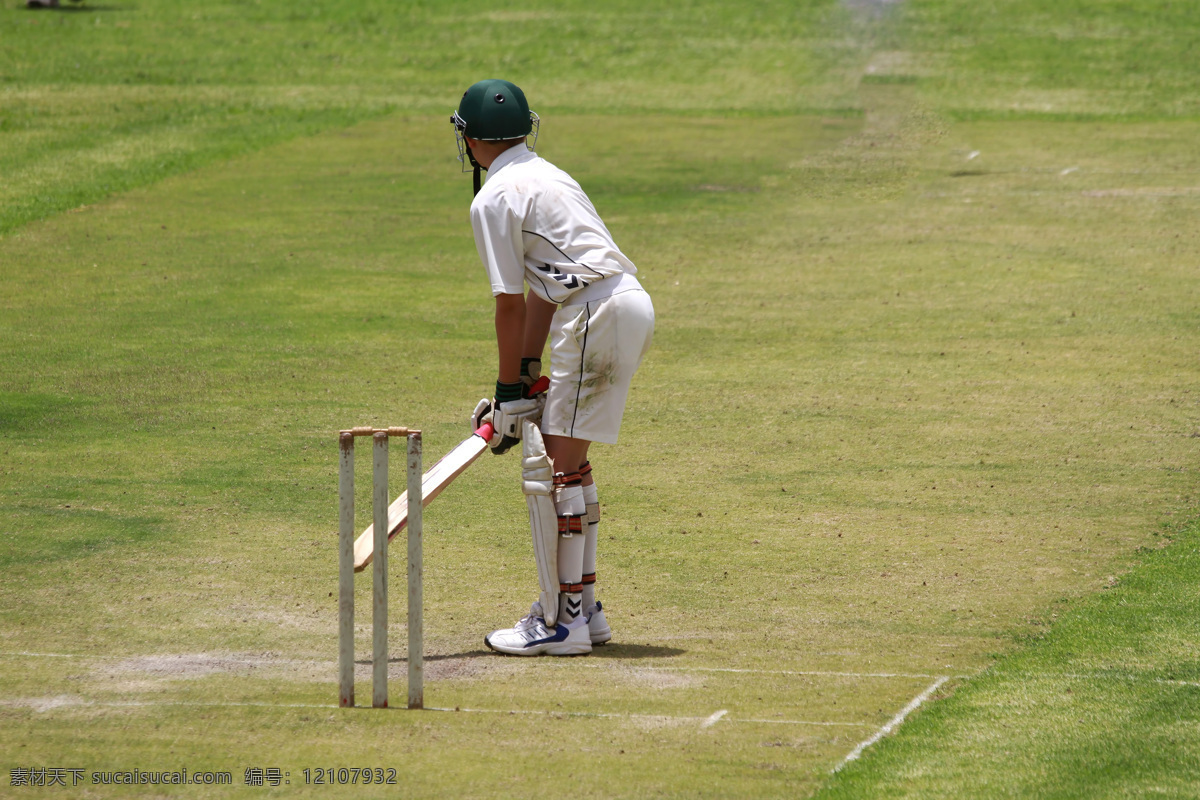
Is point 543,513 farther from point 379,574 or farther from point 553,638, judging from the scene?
point 379,574

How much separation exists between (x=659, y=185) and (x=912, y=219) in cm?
363

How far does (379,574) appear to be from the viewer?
506 cm

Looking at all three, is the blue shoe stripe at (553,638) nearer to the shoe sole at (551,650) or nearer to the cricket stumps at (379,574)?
the shoe sole at (551,650)

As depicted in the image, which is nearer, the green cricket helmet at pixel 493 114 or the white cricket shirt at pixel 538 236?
the white cricket shirt at pixel 538 236

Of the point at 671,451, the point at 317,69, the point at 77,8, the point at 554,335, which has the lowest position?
the point at 671,451

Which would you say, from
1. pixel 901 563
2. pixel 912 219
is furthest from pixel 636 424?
pixel 912 219

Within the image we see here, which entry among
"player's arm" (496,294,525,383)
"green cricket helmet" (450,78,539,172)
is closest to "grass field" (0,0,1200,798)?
"player's arm" (496,294,525,383)

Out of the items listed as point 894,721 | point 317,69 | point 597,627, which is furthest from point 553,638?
point 317,69

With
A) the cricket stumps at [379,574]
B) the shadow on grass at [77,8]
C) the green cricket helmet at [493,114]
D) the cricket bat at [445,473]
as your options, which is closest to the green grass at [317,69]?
the shadow on grass at [77,8]

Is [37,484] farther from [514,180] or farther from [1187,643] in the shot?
[1187,643]

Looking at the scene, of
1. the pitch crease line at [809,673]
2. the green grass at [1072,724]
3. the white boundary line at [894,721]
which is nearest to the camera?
the green grass at [1072,724]

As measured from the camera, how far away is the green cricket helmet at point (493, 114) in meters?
5.95

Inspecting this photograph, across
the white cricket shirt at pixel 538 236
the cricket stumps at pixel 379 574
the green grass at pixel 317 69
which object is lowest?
the cricket stumps at pixel 379 574

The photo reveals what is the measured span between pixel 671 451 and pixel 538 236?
11.7 ft
